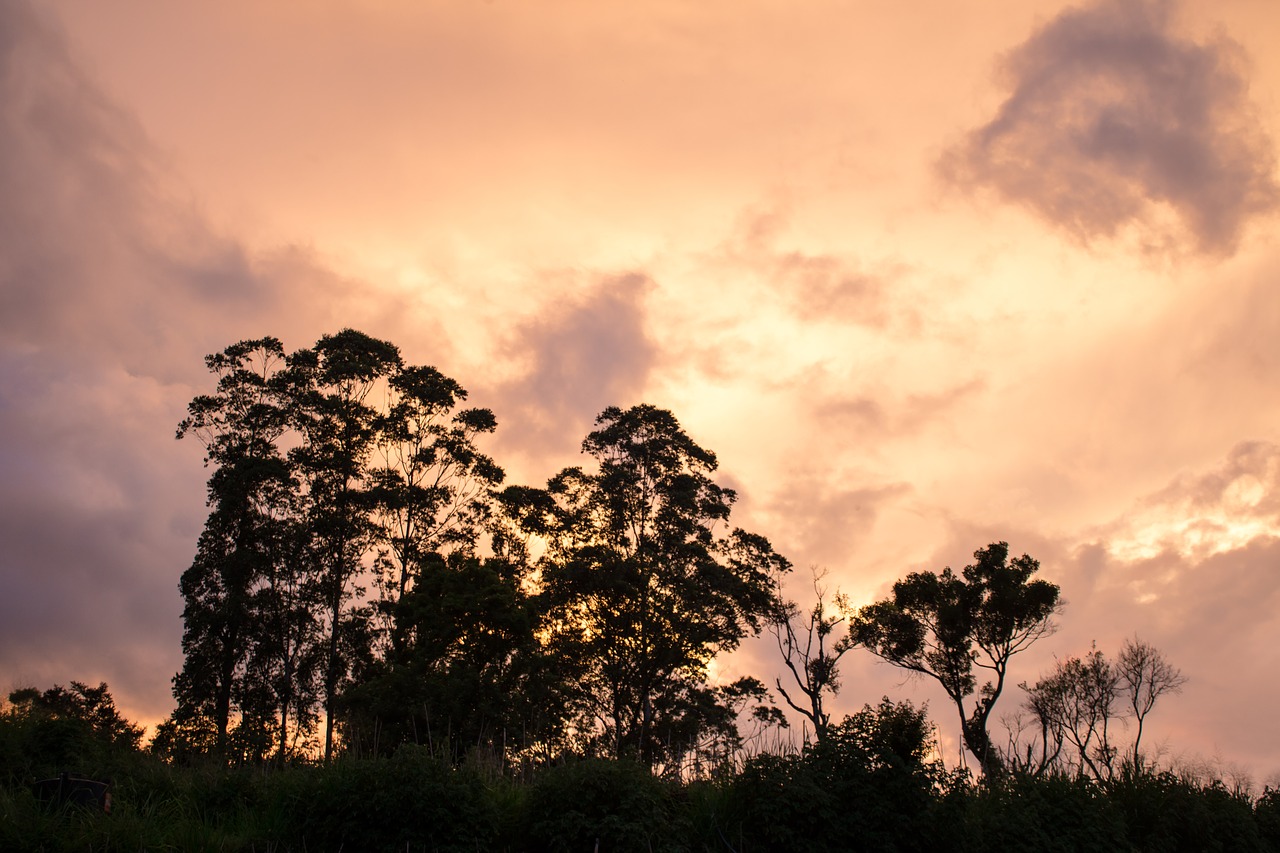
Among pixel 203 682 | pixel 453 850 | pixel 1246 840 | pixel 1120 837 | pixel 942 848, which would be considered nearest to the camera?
pixel 453 850

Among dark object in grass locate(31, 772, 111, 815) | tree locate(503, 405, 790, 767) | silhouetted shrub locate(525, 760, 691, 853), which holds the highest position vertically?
tree locate(503, 405, 790, 767)

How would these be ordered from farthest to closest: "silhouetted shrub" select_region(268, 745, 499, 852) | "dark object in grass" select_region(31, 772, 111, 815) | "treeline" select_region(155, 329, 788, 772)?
"treeline" select_region(155, 329, 788, 772) → "dark object in grass" select_region(31, 772, 111, 815) → "silhouetted shrub" select_region(268, 745, 499, 852)

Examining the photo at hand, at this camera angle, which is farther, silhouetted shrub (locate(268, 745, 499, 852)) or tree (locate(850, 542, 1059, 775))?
tree (locate(850, 542, 1059, 775))

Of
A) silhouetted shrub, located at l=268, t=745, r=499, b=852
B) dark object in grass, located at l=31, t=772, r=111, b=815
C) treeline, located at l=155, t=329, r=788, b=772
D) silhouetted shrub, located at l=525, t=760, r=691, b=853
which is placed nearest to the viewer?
silhouetted shrub, located at l=268, t=745, r=499, b=852

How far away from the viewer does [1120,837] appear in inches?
591

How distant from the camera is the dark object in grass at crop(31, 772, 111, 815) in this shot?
479 inches

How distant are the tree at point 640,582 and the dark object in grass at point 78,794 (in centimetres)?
2150

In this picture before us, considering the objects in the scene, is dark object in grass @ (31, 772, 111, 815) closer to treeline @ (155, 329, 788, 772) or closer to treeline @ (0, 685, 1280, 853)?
treeline @ (0, 685, 1280, 853)

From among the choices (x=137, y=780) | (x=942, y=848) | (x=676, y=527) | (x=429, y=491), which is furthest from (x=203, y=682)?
(x=942, y=848)

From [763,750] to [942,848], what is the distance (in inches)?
113

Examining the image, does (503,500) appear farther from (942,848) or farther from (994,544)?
(942,848)

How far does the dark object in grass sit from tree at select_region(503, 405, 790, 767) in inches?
846

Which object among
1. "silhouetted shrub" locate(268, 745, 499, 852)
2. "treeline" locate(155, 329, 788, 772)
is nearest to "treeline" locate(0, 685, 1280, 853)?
"silhouetted shrub" locate(268, 745, 499, 852)

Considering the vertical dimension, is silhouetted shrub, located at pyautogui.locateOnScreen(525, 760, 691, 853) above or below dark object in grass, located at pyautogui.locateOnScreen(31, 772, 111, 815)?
below
